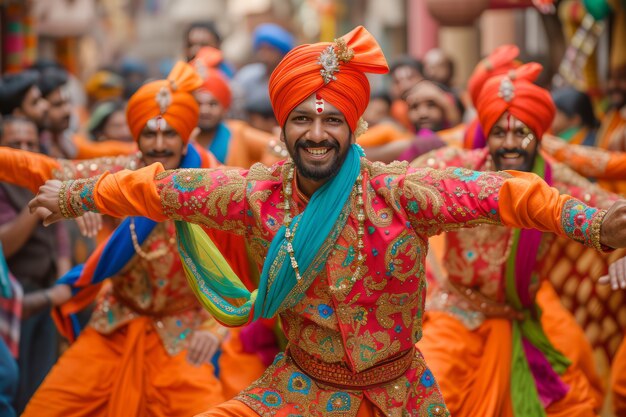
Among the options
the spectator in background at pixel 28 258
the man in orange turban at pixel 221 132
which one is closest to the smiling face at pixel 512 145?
the man in orange turban at pixel 221 132

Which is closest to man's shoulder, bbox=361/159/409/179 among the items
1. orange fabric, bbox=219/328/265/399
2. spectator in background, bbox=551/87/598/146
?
orange fabric, bbox=219/328/265/399

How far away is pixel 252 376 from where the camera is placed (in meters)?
6.87

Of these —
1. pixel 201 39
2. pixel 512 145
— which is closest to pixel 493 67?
pixel 512 145

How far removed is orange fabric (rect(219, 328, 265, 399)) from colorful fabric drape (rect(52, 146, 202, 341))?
2.54 feet

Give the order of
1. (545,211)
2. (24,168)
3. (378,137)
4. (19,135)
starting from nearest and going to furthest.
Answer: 1. (545,211)
2. (24,168)
3. (19,135)
4. (378,137)

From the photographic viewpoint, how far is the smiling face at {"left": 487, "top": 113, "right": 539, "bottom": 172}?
6387 millimetres

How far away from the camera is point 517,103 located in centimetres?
645

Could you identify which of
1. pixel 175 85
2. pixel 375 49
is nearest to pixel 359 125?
pixel 375 49

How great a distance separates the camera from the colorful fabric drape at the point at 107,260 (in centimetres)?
634

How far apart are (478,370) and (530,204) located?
6.39 feet

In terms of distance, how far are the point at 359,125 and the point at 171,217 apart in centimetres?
85

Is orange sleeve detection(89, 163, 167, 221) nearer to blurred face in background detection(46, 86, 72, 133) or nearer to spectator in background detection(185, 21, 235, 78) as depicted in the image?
blurred face in background detection(46, 86, 72, 133)

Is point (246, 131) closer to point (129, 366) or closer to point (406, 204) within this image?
point (129, 366)

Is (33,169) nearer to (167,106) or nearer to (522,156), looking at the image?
(167,106)
